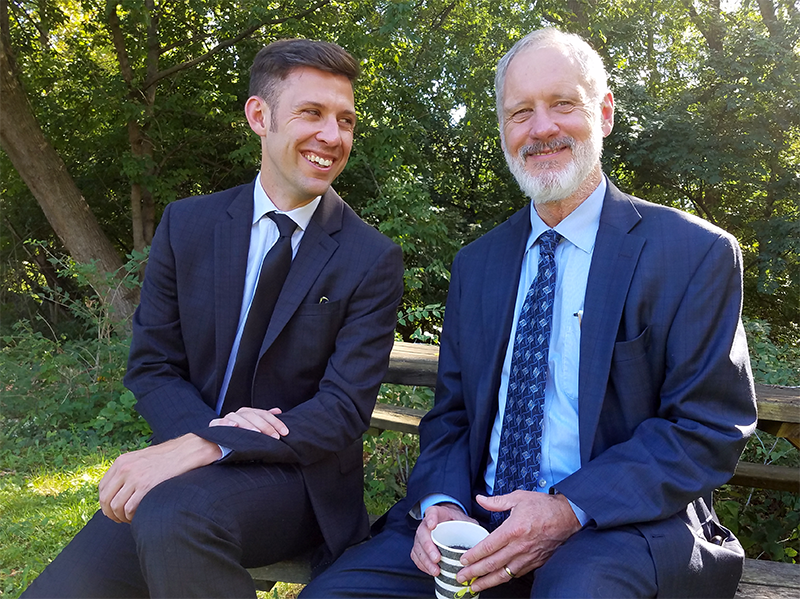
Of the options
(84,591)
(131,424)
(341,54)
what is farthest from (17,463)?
(341,54)

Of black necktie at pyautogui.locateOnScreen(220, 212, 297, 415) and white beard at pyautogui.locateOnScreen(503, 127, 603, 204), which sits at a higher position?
white beard at pyautogui.locateOnScreen(503, 127, 603, 204)

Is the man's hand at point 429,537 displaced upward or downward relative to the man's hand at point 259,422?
downward

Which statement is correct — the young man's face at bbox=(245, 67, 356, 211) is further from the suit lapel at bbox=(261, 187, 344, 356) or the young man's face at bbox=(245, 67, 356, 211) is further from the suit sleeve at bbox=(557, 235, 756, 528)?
the suit sleeve at bbox=(557, 235, 756, 528)

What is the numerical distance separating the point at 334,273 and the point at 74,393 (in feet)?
13.3

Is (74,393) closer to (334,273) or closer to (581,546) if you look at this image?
(334,273)

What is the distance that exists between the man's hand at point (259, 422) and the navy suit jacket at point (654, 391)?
1.60 feet

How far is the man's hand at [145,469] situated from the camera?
185 cm

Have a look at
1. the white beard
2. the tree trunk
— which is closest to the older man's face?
the white beard

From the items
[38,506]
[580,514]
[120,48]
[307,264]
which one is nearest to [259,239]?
[307,264]

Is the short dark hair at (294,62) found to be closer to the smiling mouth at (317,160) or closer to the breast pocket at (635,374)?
the smiling mouth at (317,160)

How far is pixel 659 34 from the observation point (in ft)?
38.2

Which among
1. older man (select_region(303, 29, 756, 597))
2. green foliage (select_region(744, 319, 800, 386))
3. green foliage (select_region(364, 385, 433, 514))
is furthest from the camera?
green foliage (select_region(744, 319, 800, 386))

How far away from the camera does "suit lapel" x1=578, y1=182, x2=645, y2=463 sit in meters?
1.93

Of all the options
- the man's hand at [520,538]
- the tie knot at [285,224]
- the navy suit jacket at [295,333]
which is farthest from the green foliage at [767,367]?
the tie knot at [285,224]
